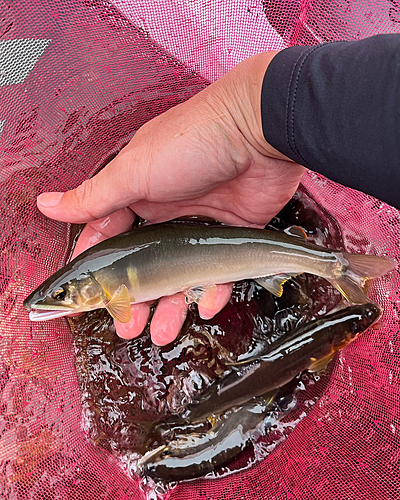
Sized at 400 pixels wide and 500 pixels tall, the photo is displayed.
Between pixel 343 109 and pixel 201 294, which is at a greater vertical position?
pixel 343 109

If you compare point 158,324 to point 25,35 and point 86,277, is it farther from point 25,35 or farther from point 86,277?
point 25,35

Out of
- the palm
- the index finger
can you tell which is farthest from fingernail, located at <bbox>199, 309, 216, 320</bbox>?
the index finger

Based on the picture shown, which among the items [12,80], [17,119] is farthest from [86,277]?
[12,80]

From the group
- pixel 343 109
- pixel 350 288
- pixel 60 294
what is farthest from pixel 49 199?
pixel 350 288

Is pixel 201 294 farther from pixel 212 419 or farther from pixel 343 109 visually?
pixel 343 109

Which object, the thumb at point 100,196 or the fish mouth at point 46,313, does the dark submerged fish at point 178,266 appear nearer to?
the fish mouth at point 46,313

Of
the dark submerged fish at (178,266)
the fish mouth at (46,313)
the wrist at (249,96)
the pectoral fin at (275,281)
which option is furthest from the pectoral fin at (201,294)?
the wrist at (249,96)
